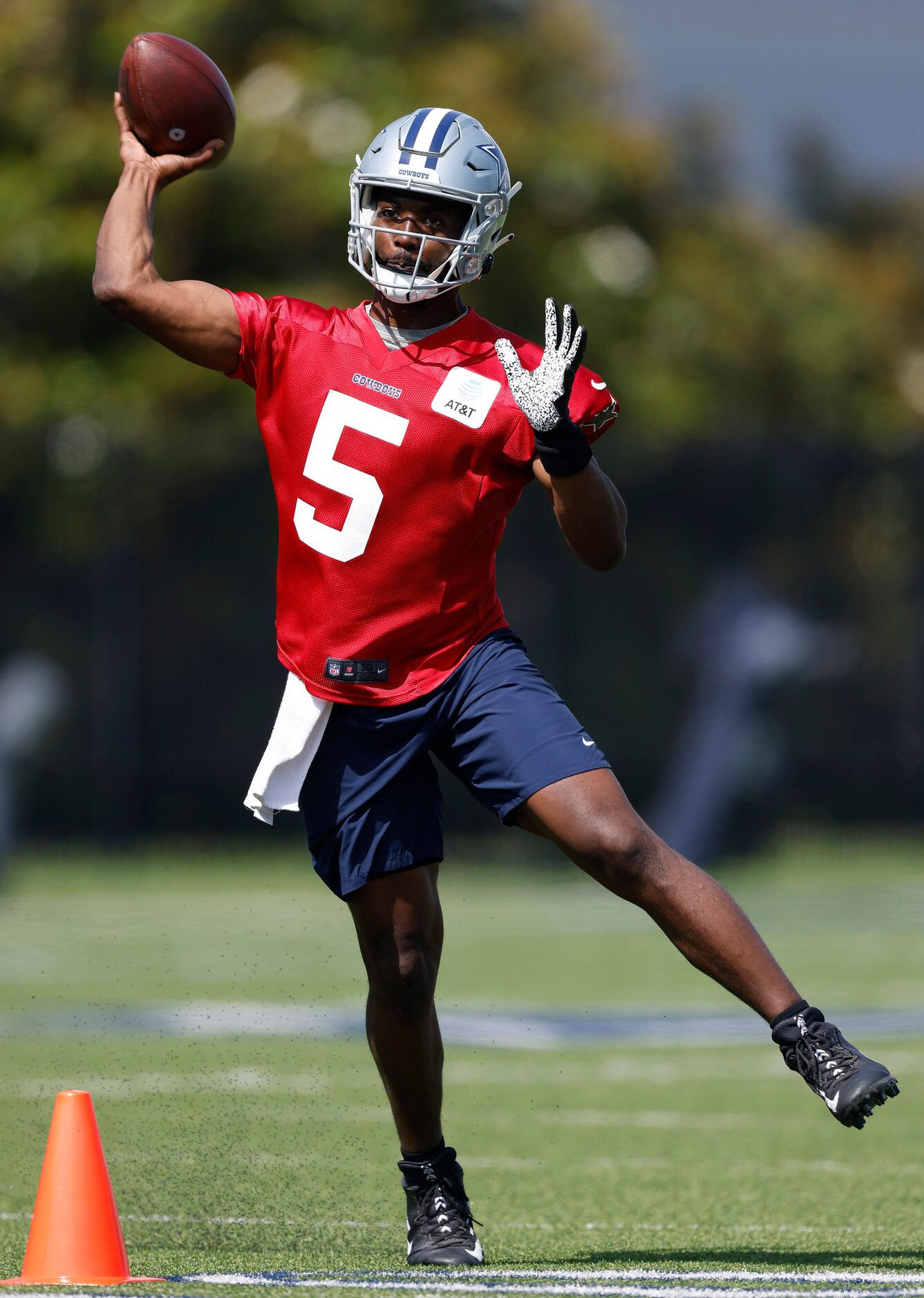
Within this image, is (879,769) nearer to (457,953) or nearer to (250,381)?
(457,953)

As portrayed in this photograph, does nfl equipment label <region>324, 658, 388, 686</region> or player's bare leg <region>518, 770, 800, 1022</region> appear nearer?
player's bare leg <region>518, 770, 800, 1022</region>

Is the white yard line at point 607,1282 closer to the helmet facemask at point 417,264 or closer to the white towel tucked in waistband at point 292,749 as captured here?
the white towel tucked in waistband at point 292,749

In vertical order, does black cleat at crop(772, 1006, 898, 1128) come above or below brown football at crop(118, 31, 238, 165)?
below

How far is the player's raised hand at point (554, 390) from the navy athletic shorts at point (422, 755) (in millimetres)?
482

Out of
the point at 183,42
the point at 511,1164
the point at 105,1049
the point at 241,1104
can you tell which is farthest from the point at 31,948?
the point at 183,42

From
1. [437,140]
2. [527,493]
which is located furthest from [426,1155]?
[527,493]

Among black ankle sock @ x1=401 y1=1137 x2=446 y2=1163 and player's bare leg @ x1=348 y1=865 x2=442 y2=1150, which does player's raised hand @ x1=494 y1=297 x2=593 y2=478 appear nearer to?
player's bare leg @ x1=348 y1=865 x2=442 y2=1150

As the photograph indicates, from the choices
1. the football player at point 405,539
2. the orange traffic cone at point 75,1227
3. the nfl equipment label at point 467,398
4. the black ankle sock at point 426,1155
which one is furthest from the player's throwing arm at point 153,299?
the black ankle sock at point 426,1155

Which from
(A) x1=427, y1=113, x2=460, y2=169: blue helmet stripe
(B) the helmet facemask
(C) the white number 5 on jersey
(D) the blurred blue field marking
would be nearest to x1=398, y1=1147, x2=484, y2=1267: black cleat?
(C) the white number 5 on jersey

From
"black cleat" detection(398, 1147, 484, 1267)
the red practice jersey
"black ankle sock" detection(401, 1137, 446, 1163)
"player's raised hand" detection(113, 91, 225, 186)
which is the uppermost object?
"player's raised hand" detection(113, 91, 225, 186)

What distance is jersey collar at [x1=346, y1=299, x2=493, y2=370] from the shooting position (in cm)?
448

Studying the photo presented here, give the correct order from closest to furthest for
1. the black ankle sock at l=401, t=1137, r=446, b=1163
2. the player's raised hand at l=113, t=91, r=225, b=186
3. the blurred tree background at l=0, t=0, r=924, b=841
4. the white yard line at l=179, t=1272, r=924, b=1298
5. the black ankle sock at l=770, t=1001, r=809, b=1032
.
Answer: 1. the white yard line at l=179, t=1272, r=924, b=1298
2. the black ankle sock at l=770, t=1001, r=809, b=1032
3. the black ankle sock at l=401, t=1137, r=446, b=1163
4. the player's raised hand at l=113, t=91, r=225, b=186
5. the blurred tree background at l=0, t=0, r=924, b=841

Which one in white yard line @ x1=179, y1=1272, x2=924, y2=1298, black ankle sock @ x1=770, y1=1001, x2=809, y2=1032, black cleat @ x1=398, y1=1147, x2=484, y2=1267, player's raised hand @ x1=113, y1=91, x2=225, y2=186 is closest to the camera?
white yard line @ x1=179, y1=1272, x2=924, y2=1298

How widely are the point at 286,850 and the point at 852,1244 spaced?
35.3 ft
